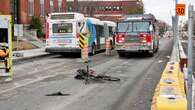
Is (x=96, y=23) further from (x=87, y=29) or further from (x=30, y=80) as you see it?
(x=30, y=80)

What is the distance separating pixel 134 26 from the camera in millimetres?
30797

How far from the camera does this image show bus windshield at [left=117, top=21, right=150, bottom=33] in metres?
30.7

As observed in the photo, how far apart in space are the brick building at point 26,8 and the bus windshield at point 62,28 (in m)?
15.4

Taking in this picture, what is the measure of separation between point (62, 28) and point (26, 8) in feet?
75.1

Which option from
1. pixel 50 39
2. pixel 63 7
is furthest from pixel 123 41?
pixel 63 7

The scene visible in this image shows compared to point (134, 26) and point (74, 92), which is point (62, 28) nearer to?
point (134, 26)

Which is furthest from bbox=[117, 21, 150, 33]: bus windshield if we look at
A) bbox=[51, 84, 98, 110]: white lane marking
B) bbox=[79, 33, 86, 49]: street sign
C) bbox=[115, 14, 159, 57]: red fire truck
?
bbox=[51, 84, 98, 110]: white lane marking

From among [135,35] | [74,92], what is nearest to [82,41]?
[135,35]

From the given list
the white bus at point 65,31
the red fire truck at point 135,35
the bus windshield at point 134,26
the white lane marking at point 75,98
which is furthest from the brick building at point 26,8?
the white lane marking at point 75,98

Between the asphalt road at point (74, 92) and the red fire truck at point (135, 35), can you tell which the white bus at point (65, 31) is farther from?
the asphalt road at point (74, 92)

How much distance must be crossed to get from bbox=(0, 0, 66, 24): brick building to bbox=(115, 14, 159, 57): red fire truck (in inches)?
713

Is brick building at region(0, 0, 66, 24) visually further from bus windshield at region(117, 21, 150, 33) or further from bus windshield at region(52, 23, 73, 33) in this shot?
bus windshield at region(117, 21, 150, 33)

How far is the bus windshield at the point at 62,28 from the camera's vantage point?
102ft

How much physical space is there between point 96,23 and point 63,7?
108 feet
